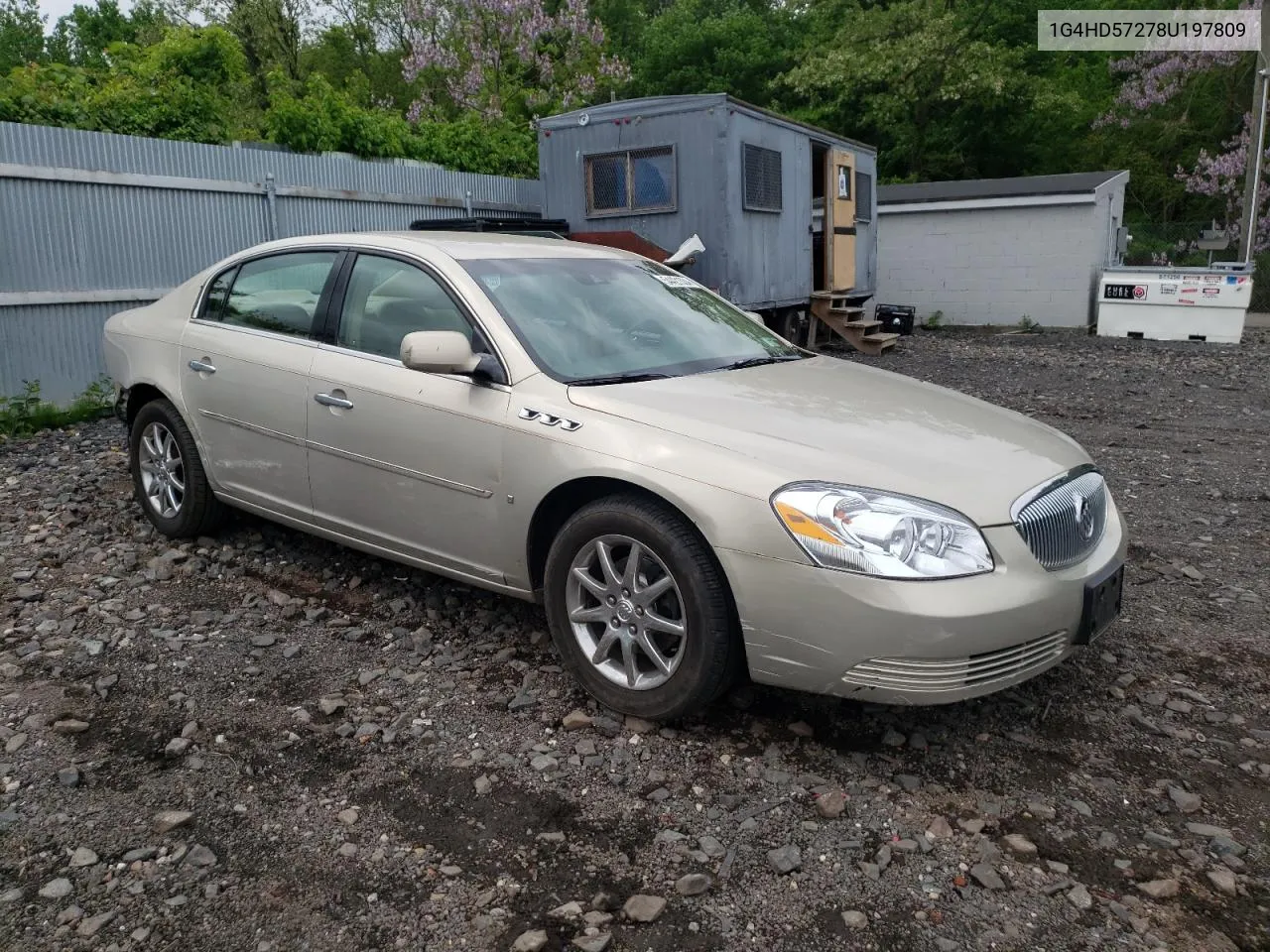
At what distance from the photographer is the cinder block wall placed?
1927cm

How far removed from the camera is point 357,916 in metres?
2.45

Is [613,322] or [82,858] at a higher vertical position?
[613,322]

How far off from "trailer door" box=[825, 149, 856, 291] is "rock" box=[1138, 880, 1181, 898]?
1265cm

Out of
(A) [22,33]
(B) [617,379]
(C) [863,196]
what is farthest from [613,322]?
(A) [22,33]

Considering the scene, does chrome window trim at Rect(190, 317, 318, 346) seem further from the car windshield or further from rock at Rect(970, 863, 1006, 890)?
rock at Rect(970, 863, 1006, 890)

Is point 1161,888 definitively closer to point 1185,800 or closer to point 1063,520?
point 1185,800

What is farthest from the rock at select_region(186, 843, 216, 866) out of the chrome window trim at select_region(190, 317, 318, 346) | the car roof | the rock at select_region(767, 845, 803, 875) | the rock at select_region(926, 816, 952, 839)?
the car roof

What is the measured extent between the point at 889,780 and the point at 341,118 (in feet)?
33.1

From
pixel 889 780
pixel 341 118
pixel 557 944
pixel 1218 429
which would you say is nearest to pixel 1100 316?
pixel 1218 429

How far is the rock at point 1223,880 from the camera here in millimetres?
2531

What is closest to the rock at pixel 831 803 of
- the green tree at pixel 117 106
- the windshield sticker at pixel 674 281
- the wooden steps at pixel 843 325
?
the windshield sticker at pixel 674 281

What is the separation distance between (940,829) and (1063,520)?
1.06 m

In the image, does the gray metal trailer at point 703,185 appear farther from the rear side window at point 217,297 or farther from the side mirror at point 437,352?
the side mirror at point 437,352

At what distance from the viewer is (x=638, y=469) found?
3.20 metres
